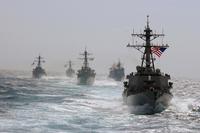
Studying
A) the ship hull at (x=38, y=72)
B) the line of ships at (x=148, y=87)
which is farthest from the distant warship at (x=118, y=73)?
the line of ships at (x=148, y=87)

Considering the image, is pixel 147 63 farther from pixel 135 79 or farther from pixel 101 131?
pixel 101 131

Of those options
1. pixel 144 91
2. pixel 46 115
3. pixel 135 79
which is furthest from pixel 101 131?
pixel 135 79

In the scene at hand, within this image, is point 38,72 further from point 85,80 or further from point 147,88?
point 147,88

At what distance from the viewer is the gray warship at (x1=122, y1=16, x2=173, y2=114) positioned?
4153cm

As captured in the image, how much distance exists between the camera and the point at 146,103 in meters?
41.9

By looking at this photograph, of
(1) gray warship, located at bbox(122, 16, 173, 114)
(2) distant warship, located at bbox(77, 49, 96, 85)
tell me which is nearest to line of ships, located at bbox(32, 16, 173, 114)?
(1) gray warship, located at bbox(122, 16, 173, 114)

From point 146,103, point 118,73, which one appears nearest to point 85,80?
point 118,73

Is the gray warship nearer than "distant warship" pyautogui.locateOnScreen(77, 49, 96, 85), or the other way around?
the gray warship

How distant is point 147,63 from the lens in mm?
52156

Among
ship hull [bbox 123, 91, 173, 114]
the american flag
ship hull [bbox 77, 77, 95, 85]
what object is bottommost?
ship hull [bbox 123, 91, 173, 114]

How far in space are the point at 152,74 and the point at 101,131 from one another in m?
19.7

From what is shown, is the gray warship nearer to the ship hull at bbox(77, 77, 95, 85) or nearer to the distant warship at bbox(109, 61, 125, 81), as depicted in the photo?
the ship hull at bbox(77, 77, 95, 85)

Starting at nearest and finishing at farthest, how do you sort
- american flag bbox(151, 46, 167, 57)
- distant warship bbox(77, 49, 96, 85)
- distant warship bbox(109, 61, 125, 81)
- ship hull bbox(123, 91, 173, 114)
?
ship hull bbox(123, 91, 173, 114) < american flag bbox(151, 46, 167, 57) < distant warship bbox(77, 49, 96, 85) < distant warship bbox(109, 61, 125, 81)

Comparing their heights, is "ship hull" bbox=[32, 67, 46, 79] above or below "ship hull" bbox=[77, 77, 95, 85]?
above
